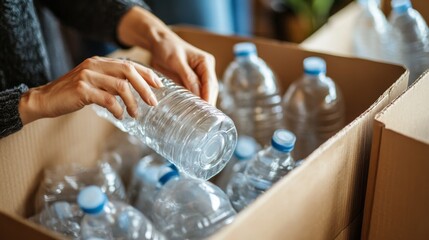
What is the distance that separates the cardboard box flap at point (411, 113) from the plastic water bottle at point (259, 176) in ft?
0.69

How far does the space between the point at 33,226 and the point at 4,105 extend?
8.7 inches

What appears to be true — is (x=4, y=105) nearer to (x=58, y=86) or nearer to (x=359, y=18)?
(x=58, y=86)

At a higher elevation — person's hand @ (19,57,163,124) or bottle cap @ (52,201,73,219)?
person's hand @ (19,57,163,124)

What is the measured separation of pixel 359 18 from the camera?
4.32 ft

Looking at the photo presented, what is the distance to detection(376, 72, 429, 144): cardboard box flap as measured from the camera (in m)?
0.77

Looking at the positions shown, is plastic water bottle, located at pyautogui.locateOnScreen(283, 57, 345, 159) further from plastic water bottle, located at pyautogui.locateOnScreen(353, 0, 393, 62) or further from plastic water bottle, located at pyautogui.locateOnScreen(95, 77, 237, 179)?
plastic water bottle, located at pyautogui.locateOnScreen(95, 77, 237, 179)

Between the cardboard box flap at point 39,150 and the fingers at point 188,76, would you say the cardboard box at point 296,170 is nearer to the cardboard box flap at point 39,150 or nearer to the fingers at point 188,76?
the cardboard box flap at point 39,150

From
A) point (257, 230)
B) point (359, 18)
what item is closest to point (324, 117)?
point (359, 18)

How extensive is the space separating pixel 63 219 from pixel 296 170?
0.46 metres

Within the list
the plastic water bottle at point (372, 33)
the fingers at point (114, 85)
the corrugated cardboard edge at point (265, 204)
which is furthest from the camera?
the plastic water bottle at point (372, 33)

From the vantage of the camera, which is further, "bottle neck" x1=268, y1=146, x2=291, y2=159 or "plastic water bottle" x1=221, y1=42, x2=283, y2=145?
"plastic water bottle" x1=221, y1=42, x2=283, y2=145

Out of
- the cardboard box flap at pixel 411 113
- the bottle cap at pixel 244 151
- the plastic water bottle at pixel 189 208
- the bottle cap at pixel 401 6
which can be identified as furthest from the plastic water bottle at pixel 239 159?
the bottle cap at pixel 401 6

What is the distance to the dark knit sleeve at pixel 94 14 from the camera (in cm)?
112

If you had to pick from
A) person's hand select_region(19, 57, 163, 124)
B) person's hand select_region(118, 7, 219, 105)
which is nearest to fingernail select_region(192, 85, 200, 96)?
person's hand select_region(118, 7, 219, 105)
